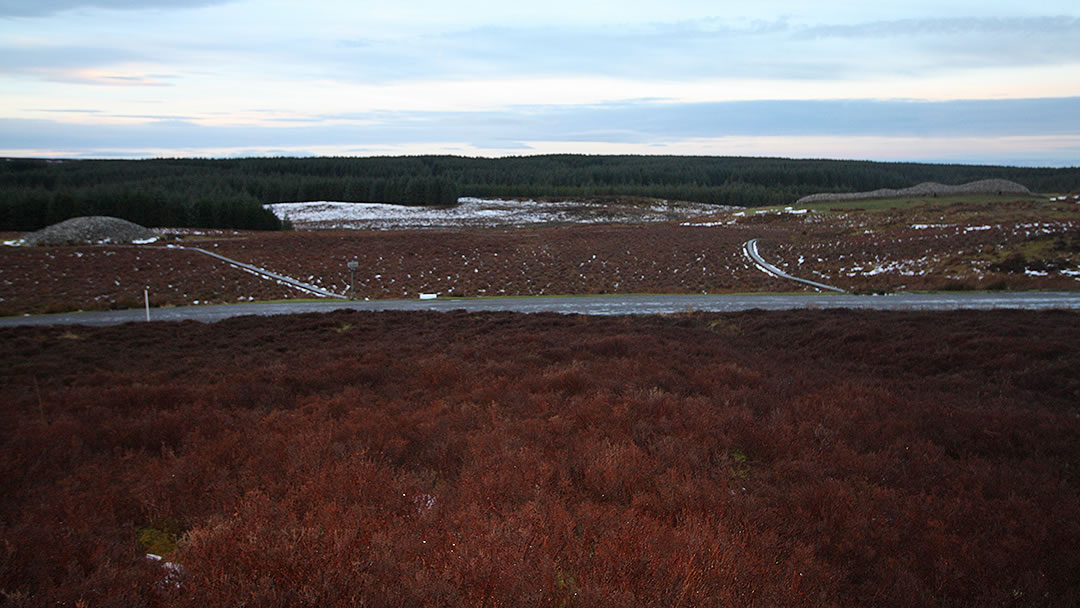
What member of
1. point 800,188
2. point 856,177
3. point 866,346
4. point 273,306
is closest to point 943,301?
point 866,346

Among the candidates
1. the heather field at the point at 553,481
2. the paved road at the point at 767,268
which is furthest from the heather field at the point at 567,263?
the heather field at the point at 553,481

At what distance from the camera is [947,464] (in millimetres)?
7023

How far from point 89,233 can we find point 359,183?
70.0 metres

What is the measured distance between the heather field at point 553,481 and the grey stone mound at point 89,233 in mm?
52154

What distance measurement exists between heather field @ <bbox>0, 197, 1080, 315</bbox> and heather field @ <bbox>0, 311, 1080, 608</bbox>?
22.0m

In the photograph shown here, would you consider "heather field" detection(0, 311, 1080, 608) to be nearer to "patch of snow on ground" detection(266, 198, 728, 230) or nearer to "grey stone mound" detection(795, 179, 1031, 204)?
"patch of snow on ground" detection(266, 198, 728, 230)

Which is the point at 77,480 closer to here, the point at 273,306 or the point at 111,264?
the point at 273,306

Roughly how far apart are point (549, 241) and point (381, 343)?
43560mm

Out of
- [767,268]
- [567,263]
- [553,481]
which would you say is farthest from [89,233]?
[553,481]

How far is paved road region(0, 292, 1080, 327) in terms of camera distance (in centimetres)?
2284

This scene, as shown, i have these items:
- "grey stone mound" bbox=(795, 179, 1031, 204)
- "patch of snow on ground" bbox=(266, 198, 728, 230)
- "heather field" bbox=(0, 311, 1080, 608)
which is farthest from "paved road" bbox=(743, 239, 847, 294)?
"grey stone mound" bbox=(795, 179, 1031, 204)

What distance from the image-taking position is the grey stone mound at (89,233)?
54531mm

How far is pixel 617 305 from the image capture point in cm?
2691

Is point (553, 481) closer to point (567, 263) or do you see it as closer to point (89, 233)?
point (567, 263)
